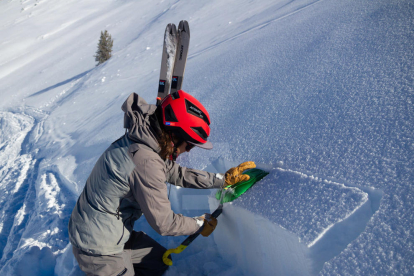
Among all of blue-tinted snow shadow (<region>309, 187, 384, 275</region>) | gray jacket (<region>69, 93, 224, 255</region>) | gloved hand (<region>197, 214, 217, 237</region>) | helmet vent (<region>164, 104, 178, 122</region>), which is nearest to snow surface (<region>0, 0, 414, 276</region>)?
blue-tinted snow shadow (<region>309, 187, 384, 275</region>)

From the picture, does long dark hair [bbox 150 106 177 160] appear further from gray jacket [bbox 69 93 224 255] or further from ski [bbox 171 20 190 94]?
ski [bbox 171 20 190 94]

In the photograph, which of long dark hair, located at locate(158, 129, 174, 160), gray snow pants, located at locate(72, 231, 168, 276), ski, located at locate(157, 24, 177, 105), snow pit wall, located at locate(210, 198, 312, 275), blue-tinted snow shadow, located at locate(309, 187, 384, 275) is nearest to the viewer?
blue-tinted snow shadow, located at locate(309, 187, 384, 275)

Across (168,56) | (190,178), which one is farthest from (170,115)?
(168,56)

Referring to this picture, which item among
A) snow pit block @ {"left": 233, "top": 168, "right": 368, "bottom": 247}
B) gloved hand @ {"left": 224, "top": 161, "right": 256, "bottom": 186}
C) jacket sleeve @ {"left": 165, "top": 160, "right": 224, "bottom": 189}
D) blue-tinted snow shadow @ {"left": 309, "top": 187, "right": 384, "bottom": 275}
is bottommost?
blue-tinted snow shadow @ {"left": 309, "top": 187, "right": 384, "bottom": 275}

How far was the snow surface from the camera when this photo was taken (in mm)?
1189

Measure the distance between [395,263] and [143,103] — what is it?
131cm

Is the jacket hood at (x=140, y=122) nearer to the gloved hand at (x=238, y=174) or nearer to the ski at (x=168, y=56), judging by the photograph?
the gloved hand at (x=238, y=174)

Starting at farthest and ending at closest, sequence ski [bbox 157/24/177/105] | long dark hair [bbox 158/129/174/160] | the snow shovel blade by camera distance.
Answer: ski [bbox 157/24/177/105] < the snow shovel blade < long dark hair [bbox 158/129/174/160]

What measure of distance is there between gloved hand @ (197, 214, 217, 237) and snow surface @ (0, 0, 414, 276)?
0.35 ft

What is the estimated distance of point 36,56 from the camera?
12.7m

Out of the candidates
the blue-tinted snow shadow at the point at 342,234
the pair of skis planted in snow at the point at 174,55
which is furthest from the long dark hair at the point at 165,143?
the pair of skis planted in snow at the point at 174,55

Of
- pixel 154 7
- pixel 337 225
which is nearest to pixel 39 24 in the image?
pixel 154 7

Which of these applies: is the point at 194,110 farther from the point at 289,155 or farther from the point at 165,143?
the point at 289,155

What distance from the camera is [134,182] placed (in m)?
1.32
